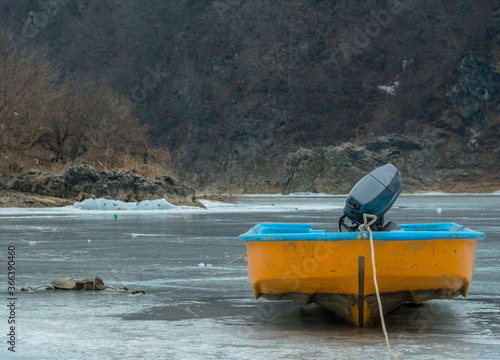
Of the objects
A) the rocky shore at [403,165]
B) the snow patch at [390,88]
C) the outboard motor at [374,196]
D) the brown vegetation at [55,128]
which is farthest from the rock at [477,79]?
the outboard motor at [374,196]

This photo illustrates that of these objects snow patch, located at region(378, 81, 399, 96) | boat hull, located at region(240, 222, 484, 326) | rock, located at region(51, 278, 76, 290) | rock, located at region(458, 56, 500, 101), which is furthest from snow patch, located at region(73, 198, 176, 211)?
snow patch, located at region(378, 81, 399, 96)

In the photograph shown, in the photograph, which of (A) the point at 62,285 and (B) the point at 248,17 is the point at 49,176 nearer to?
(A) the point at 62,285

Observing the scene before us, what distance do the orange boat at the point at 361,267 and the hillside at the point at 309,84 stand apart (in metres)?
65.0

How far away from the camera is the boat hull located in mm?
7121

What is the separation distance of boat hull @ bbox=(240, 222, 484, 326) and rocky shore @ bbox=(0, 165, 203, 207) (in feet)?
90.3

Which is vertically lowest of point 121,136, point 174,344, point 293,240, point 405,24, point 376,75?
point 174,344

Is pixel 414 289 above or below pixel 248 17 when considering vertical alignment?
below

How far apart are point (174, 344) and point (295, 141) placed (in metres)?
76.0

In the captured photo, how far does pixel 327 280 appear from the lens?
7230mm

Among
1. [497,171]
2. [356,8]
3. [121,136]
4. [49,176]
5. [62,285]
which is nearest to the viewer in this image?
[62,285]

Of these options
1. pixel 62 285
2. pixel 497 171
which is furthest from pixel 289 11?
pixel 62 285

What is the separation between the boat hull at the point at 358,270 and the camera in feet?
23.4

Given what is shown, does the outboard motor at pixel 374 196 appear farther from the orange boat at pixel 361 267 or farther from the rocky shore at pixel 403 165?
the rocky shore at pixel 403 165

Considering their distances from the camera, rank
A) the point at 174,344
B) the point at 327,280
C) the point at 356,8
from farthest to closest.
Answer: the point at 356,8
the point at 327,280
the point at 174,344
